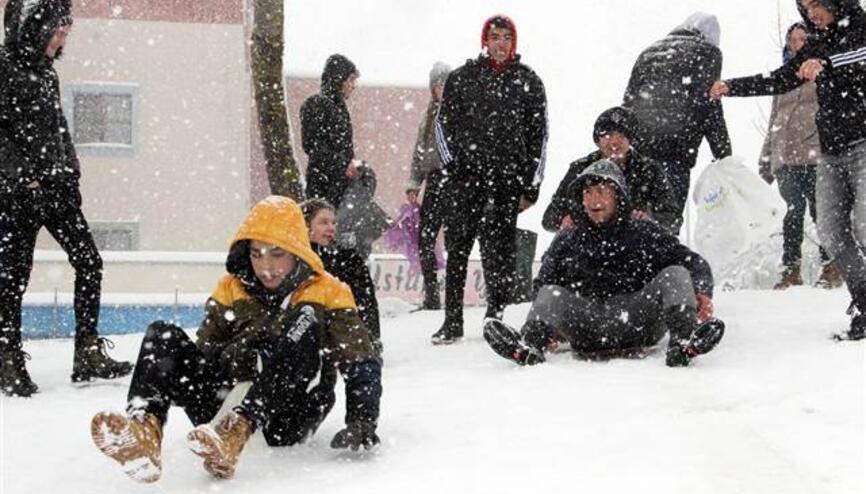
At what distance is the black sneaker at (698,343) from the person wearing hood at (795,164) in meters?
3.60

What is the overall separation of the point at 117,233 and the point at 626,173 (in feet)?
48.4

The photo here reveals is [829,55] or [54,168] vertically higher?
[829,55]

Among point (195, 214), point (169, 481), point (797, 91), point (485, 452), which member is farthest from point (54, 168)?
point (195, 214)

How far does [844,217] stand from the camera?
559 cm

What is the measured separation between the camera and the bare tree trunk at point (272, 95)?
9.01 metres

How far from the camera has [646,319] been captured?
17.9 ft

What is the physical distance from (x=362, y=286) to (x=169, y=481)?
7.97ft

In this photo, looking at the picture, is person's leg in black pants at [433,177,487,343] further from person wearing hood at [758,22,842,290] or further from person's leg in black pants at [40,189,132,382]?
person wearing hood at [758,22,842,290]

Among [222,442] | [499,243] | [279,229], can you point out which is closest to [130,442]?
[222,442]

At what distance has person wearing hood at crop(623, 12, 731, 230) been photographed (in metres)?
6.86

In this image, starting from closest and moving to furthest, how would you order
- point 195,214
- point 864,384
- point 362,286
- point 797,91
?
point 864,384 < point 362,286 < point 797,91 < point 195,214

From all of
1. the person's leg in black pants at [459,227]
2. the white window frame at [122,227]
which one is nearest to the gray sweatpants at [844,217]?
the person's leg in black pants at [459,227]

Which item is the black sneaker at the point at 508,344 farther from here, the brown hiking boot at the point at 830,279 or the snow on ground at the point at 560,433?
the brown hiking boot at the point at 830,279

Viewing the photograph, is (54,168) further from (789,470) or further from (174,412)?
(789,470)
